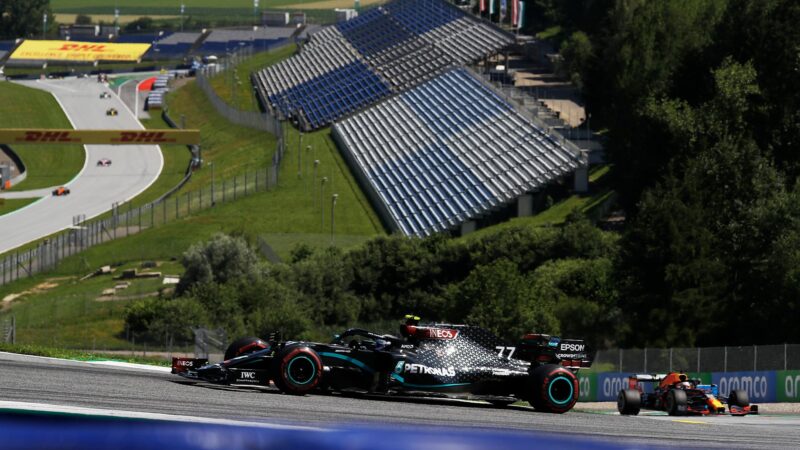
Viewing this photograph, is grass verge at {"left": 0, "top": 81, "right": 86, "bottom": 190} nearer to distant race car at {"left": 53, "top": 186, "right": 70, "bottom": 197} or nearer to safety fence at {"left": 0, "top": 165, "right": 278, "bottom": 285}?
distant race car at {"left": 53, "top": 186, "right": 70, "bottom": 197}

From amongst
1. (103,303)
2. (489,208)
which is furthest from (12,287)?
(489,208)

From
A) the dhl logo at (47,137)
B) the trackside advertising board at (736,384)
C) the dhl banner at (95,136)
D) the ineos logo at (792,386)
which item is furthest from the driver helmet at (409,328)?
the dhl logo at (47,137)

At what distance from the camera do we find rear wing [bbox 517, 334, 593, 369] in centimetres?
2400

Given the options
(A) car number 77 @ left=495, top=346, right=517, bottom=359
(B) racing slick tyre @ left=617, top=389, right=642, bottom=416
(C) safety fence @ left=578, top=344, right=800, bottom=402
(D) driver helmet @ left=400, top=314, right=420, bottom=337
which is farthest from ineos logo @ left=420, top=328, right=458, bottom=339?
(C) safety fence @ left=578, top=344, right=800, bottom=402

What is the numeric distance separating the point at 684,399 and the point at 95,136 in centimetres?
8624

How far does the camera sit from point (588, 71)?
8544cm

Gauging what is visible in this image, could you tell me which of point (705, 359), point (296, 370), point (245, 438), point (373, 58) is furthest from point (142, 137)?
point (245, 438)

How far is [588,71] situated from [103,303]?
125 ft

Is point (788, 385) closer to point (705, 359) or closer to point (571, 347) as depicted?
point (705, 359)

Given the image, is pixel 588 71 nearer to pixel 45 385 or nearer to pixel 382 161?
pixel 382 161

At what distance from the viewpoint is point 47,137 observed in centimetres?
11038

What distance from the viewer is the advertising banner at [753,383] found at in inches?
1447

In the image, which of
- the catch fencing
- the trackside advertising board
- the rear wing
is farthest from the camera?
the catch fencing

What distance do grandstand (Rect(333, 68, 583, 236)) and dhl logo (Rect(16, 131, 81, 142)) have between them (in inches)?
907
